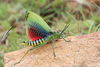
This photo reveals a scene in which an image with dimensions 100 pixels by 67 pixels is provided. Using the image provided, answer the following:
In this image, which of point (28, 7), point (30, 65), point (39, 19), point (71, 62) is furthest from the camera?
point (28, 7)

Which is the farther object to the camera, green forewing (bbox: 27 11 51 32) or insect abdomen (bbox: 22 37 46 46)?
green forewing (bbox: 27 11 51 32)

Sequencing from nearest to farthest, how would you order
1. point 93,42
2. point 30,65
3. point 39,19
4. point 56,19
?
point 30,65
point 93,42
point 39,19
point 56,19

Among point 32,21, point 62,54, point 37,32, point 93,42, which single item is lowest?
point 62,54

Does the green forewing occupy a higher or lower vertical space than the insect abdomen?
higher

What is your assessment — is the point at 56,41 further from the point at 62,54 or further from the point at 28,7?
the point at 28,7

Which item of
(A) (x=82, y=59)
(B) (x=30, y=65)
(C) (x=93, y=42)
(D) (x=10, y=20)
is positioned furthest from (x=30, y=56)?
(D) (x=10, y=20)

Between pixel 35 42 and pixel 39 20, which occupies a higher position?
pixel 39 20

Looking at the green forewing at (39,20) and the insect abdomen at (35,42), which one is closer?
the insect abdomen at (35,42)

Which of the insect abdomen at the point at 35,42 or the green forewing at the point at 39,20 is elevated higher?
the green forewing at the point at 39,20

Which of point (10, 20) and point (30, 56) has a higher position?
point (10, 20)

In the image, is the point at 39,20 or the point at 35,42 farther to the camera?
the point at 39,20

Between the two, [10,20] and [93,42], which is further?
[10,20]
